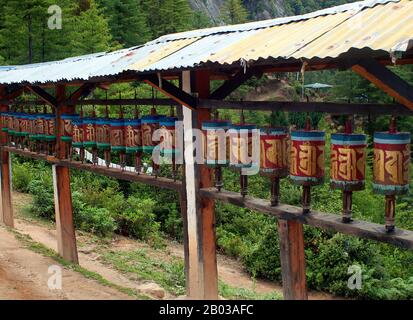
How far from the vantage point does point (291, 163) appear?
452cm

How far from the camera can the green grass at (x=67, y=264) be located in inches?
311

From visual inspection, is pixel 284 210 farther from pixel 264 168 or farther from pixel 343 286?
pixel 343 286

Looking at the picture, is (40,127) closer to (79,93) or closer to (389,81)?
(79,93)

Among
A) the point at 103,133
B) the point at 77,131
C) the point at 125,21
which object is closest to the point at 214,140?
the point at 103,133

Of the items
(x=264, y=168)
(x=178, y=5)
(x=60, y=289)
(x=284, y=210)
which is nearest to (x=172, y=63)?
(x=264, y=168)

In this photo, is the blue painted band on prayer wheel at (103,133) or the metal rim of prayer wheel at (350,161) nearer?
the metal rim of prayer wheel at (350,161)

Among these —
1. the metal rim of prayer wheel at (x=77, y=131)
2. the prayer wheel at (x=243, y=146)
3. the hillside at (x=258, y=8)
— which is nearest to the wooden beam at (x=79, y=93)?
the metal rim of prayer wheel at (x=77, y=131)

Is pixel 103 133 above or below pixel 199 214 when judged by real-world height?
above

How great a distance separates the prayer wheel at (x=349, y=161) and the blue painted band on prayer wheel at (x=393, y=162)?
0.72 ft

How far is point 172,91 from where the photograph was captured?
5465 mm

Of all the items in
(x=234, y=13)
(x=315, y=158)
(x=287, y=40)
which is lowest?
(x=315, y=158)

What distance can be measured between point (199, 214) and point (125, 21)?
3125 cm

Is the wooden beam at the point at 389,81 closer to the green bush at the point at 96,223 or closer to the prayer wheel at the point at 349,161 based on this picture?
the prayer wheel at the point at 349,161

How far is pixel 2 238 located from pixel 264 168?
7290 millimetres
